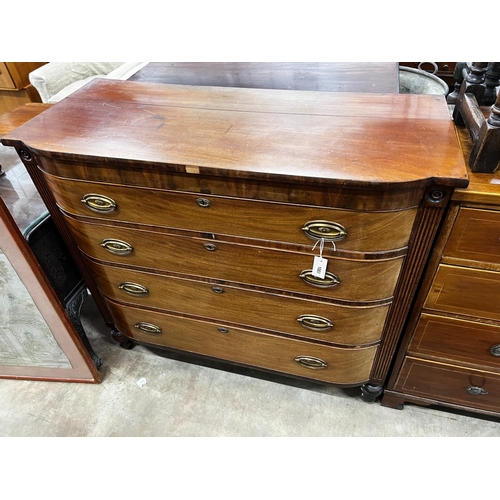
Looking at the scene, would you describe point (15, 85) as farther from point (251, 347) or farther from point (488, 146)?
point (488, 146)

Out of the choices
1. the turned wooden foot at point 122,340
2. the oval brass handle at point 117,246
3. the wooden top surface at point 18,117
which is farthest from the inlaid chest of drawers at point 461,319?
the wooden top surface at point 18,117

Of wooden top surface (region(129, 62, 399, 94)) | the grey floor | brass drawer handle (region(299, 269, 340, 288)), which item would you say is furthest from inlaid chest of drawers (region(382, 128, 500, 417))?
wooden top surface (region(129, 62, 399, 94))

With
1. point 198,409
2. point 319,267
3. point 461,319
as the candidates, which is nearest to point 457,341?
point 461,319

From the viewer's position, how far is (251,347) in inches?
51.5

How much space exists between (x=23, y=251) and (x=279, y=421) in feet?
3.43

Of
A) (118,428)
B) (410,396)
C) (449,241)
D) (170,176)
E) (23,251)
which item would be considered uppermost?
(170,176)

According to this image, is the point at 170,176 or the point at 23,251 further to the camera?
the point at 23,251

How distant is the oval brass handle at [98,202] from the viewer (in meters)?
1.01

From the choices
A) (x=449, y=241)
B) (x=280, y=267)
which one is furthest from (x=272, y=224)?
(x=449, y=241)

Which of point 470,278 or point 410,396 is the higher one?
point 470,278

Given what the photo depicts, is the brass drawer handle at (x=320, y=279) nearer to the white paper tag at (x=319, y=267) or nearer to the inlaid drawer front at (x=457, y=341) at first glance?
the white paper tag at (x=319, y=267)
